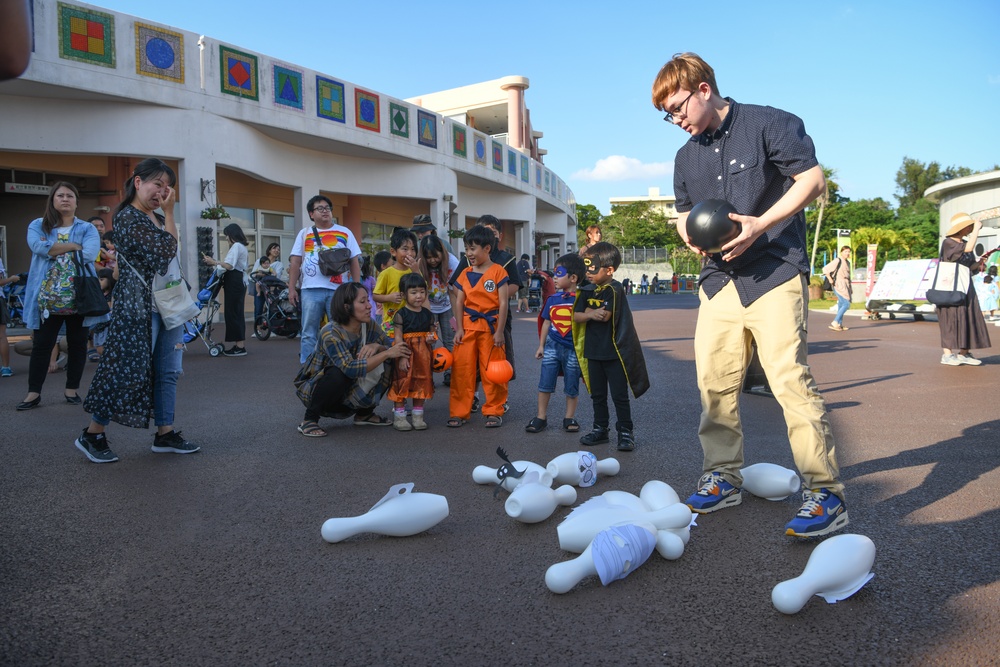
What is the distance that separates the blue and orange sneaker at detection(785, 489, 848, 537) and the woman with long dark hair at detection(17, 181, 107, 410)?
6.05 metres

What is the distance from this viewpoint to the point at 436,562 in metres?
3.10

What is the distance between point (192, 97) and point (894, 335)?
1564cm

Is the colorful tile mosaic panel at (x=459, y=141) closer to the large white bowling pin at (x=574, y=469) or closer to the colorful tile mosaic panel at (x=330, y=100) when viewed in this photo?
the colorful tile mosaic panel at (x=330, y=100)

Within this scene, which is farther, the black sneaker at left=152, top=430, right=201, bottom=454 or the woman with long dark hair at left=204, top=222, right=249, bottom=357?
the woman with long dark hair at left=204, top=222, right=249, bottom=357

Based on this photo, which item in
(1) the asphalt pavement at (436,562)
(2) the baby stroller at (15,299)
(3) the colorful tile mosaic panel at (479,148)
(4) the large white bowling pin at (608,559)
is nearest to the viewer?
(1) the asphalt pavement at (436,562)

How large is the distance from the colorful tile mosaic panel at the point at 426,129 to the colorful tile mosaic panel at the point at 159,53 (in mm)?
9008

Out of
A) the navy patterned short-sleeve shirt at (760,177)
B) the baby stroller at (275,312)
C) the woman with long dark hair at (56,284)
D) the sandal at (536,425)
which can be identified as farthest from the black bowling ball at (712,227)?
the baby stroller at (275,312)

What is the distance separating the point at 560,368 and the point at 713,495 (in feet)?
7.70

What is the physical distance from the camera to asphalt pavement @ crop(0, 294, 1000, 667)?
237cm

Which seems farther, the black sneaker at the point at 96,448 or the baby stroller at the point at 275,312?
the baby stroller at the point at 275,312

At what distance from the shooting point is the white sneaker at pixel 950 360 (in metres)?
9.63

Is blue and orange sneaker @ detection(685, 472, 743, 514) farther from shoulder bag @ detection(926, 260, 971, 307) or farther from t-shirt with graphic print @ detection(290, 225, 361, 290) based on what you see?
shoulder bag @ detection(926, 260, 971, 307)

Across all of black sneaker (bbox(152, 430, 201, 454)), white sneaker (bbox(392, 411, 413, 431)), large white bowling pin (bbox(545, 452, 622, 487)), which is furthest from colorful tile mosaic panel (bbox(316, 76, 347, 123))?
large white bowling pin (bbox(545, 452, 622, 487))

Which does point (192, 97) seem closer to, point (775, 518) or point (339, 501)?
point (339, 501)
